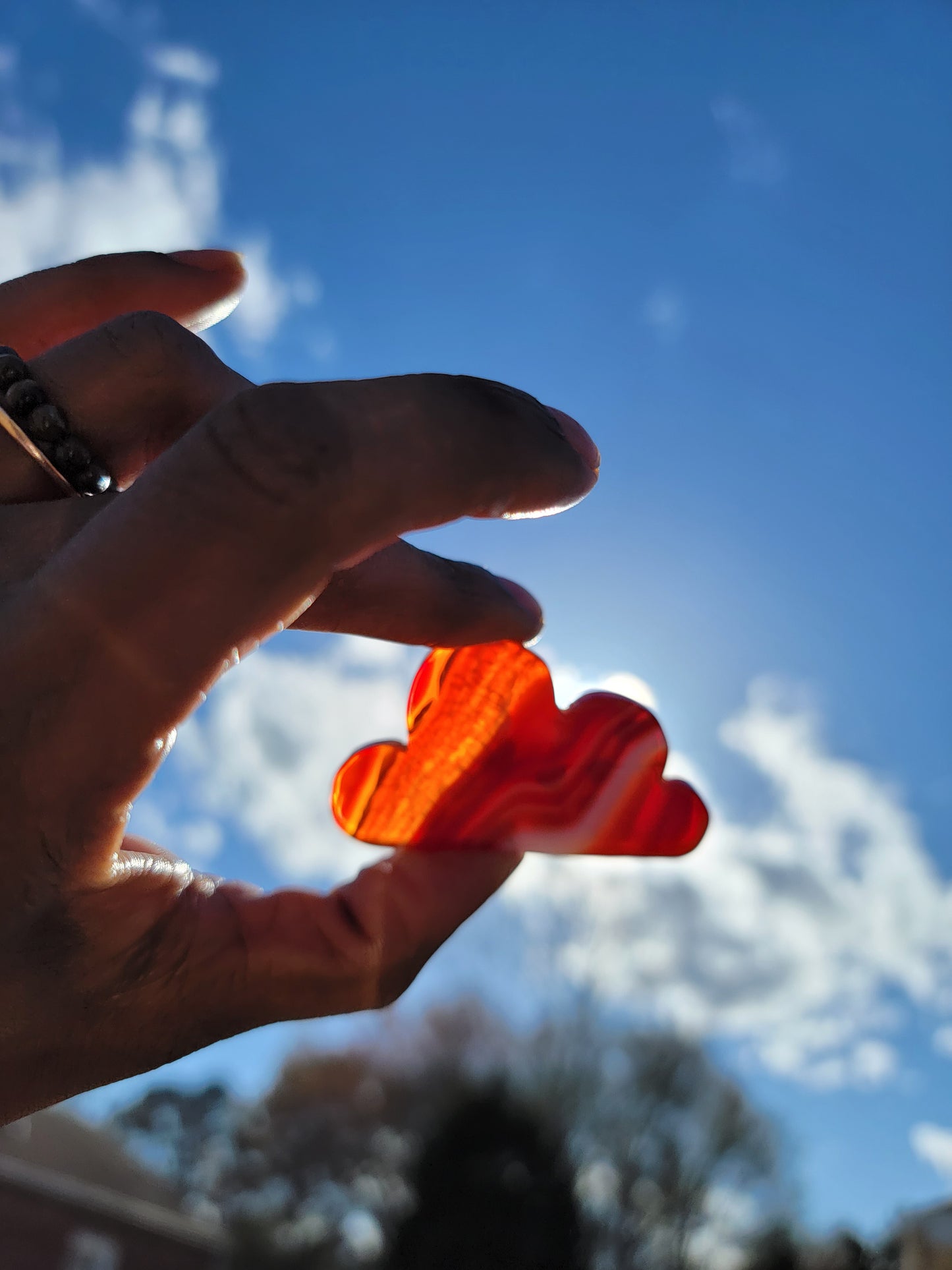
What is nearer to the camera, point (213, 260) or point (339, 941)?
point (339, 941)

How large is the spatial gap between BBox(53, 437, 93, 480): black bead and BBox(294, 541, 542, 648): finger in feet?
1.22

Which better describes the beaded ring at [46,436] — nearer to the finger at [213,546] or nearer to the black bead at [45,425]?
the black bead at [45,425]

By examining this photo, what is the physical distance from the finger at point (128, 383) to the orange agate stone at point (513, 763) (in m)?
0.53

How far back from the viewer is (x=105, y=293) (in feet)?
5.56

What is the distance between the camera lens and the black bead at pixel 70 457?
122 cm

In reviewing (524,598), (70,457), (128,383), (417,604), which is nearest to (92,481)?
(70,457)

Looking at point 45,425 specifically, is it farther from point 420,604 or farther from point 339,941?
point 339,941

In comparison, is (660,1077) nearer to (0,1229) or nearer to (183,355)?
(0,1229)

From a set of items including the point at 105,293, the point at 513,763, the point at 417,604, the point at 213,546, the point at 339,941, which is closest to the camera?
the point at 213,546

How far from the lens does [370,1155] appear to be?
22.8m

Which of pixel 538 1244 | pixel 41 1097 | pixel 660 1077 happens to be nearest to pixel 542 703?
pixel 41 1097

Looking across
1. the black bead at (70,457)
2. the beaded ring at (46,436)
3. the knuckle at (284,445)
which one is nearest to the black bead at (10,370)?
the beaded ring at (46,436)

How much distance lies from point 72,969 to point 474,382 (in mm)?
799

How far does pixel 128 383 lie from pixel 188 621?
23.3 inches
